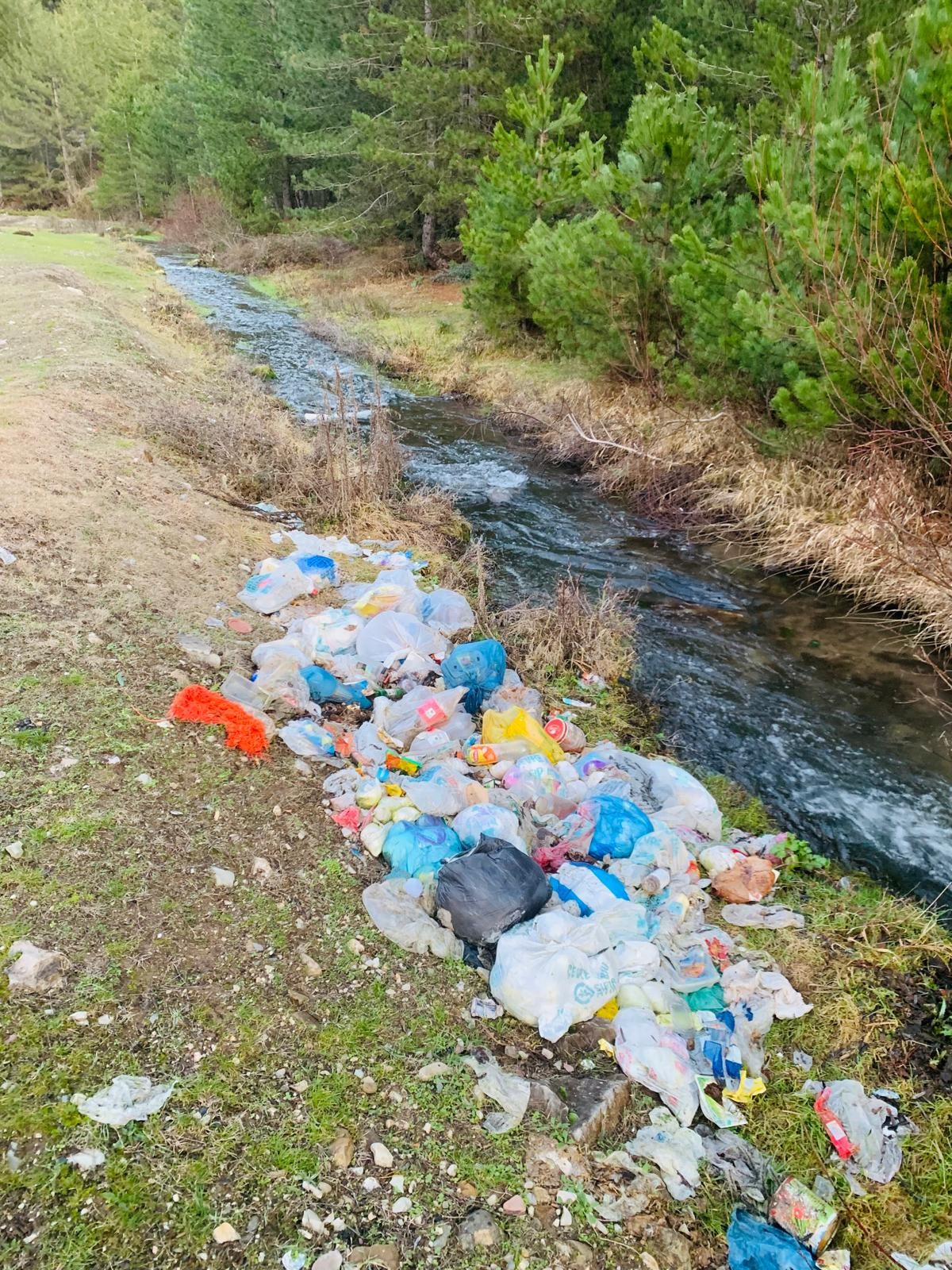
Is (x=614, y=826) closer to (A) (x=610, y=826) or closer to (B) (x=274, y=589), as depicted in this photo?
(A) (x=610, y=826)

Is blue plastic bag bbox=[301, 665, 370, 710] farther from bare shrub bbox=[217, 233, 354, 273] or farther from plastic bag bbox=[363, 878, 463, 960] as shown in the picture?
bare shrub bbox=[217, 233, 354, 273]

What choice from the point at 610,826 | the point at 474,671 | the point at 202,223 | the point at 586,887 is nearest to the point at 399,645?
the point at 474,671

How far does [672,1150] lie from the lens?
2318 millimetres

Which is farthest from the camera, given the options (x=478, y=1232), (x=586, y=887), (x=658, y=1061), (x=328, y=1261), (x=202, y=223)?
(x=202, y=223)

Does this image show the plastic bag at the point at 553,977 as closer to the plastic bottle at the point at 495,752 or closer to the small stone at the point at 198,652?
the plastic bottle at the point at 495,752

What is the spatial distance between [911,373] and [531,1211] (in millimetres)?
5738

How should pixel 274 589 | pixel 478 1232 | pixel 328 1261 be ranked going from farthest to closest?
pixel 274 589 → pixel 478 1232 → pixel 328 1261

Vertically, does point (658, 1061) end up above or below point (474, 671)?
below

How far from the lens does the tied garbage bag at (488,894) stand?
285cm

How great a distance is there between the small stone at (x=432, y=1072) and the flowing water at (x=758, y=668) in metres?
2.39

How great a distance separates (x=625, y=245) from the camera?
844 centimetres

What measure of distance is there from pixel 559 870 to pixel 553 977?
0.65 m

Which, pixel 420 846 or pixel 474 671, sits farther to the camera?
pixel 474 671

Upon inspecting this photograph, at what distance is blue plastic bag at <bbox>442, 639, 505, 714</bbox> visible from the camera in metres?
4.41
